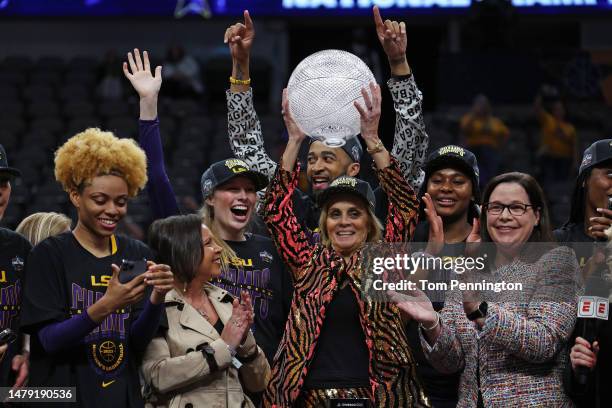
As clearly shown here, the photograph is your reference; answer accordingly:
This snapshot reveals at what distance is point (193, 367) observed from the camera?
4406mm

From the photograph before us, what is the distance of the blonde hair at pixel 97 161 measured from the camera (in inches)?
177

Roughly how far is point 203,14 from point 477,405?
1065 cm

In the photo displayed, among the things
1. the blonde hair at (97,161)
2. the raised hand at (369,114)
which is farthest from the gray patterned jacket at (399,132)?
the blonde hair at (97,161)

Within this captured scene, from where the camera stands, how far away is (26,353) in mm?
4863

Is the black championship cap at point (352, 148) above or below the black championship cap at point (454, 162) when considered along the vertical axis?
above

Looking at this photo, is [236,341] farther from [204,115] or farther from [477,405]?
[204,115]

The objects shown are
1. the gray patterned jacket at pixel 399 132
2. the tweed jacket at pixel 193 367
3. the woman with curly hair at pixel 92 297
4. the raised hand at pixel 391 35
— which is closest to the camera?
the woman with curly hair at pixel 92 297

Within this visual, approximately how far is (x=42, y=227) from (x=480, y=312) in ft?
7.06

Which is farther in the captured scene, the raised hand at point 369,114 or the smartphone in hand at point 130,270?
the raised hand at point 369,114

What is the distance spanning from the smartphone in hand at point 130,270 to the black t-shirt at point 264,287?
80 cm

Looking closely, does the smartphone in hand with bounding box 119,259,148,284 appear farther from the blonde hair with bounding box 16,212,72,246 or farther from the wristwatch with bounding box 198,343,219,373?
the blonde hair with bounding box 16,212,72,246

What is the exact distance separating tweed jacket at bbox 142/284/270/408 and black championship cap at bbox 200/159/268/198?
729mm

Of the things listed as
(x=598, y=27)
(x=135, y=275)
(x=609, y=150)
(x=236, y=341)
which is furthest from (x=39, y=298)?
(x=598, y=27)

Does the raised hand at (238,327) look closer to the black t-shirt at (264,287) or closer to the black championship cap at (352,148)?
the black t-shirt at (264,287)
